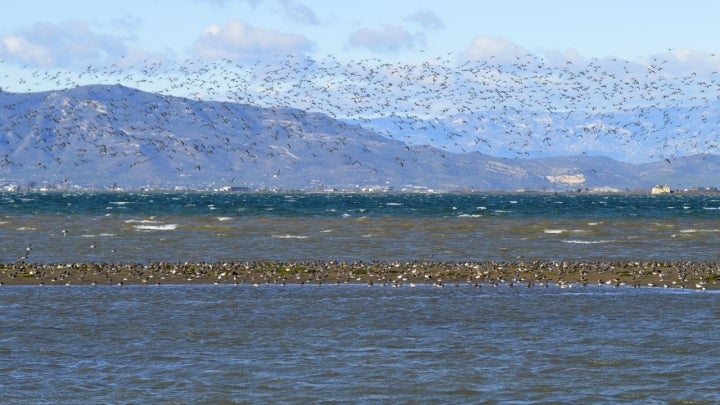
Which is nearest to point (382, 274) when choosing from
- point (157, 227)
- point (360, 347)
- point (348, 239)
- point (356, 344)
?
point (356, 344)

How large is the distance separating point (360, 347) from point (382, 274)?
896 inches

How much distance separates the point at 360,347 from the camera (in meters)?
34.9

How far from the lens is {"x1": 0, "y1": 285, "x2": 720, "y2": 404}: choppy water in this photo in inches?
1128

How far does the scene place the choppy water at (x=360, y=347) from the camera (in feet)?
94.0

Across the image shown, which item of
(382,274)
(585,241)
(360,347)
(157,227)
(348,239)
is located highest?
(157,227)

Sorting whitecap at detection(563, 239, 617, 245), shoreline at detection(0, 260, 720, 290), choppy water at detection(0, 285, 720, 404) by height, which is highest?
whitecap at detection(563, 239, 617, 245)

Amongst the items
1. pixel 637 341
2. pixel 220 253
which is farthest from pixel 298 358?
pixel 220 253

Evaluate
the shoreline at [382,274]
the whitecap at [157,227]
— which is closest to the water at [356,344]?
the shoreline at [382,274]

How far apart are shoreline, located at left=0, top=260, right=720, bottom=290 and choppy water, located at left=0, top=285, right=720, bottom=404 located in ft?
15.3

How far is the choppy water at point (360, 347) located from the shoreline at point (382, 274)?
183 inches

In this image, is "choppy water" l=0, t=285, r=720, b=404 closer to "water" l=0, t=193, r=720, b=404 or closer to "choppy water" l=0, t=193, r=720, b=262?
"water" l=0, t=193, r=720, b=404

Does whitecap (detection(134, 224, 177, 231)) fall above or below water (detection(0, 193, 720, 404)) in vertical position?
above

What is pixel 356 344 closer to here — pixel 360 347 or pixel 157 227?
pixel 360 347

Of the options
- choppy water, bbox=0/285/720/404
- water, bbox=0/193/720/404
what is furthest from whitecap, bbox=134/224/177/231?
choppy water, bbox=0/285/720/404
